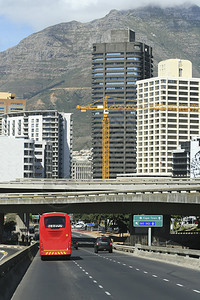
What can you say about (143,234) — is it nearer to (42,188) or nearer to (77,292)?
(42,188)

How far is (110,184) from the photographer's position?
409 feet

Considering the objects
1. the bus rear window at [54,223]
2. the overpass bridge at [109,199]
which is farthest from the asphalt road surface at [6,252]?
the overpass bridge at [109,199]

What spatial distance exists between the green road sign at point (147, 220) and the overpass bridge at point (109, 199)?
846 mm

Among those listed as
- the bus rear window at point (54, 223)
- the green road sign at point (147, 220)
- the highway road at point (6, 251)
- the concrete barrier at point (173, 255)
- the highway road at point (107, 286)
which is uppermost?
the bus rear window at point (54, 223)

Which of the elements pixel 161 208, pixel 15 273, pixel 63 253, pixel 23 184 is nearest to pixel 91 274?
pixel 15 273

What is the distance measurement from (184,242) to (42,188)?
28.8m

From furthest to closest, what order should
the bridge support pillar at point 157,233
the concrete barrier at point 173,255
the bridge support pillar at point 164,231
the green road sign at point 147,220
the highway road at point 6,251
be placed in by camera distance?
1. the bridge support pillar at point 157,233
2. the bridge support pillar at point 164,231
3. the green road sign at point 147,220
4. the highway road at point 6,251
5. the concrete barrier at point 173,255

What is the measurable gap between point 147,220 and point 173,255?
27.0 metres

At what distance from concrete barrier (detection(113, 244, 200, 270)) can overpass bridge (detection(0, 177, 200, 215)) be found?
614cm

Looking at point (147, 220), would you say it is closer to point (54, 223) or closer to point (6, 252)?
point (6, 252)

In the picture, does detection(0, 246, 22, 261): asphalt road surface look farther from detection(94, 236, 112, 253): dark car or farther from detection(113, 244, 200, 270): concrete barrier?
detection(113, 244, 200, 270): concrete barrier

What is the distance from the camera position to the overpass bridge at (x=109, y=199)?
8050 centimetres

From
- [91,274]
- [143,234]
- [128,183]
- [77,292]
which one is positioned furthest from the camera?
[128,183]

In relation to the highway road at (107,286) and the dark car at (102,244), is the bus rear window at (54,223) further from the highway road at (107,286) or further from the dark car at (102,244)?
the dark car at (102,244)
